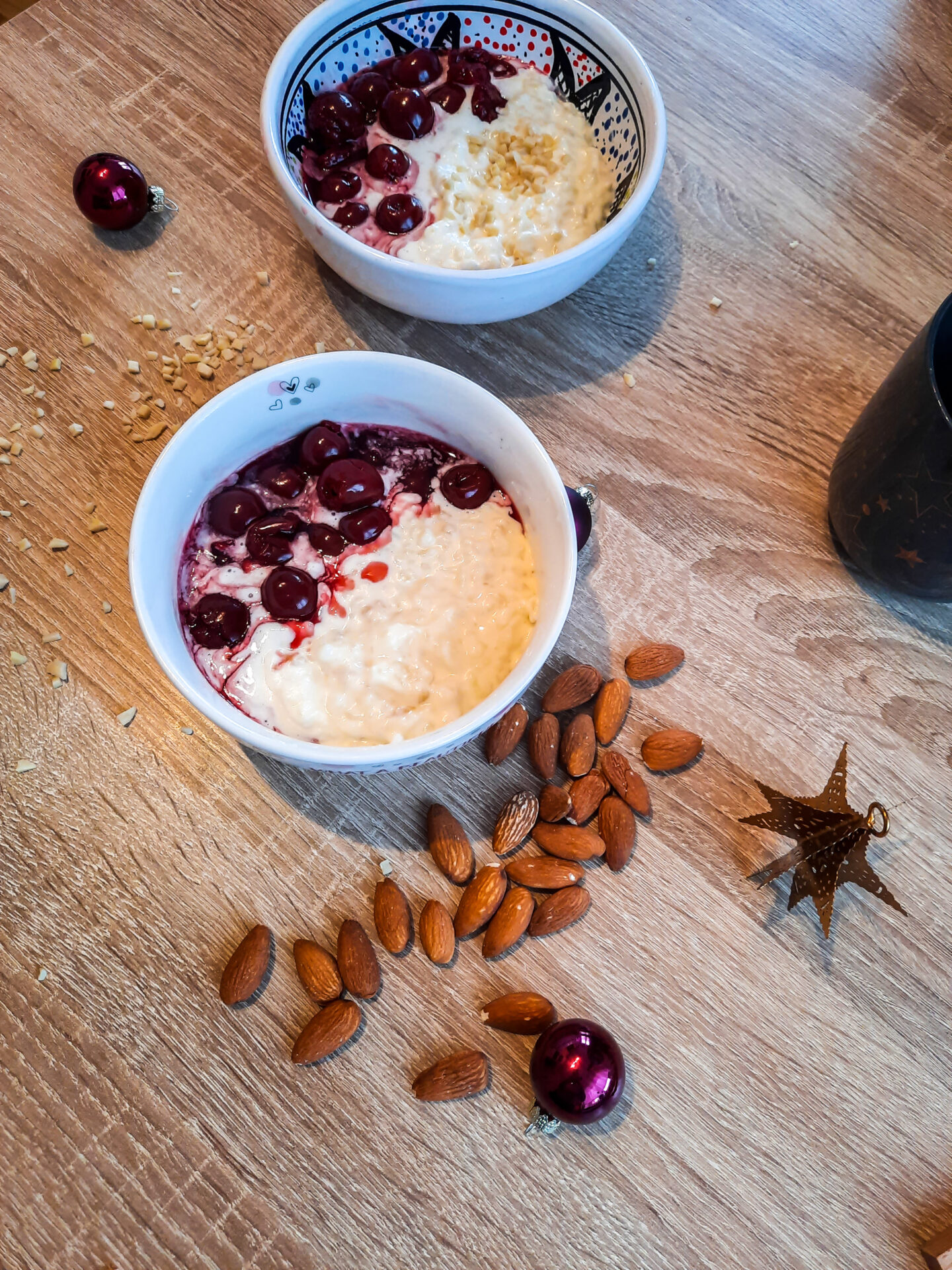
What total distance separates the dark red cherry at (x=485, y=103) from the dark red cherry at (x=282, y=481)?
48 cm

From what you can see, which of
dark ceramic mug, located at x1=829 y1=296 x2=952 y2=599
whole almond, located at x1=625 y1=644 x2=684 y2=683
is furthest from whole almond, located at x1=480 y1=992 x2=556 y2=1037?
dark ceramic mug, located at x1=829 y1=296 x2=952 y2=599

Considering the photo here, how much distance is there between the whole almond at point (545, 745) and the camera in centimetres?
91

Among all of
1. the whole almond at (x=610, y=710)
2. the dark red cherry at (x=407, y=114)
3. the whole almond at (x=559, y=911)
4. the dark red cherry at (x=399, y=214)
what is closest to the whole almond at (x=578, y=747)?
the whole almond at (x=610, y=710)

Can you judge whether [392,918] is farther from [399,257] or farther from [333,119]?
[333,119]

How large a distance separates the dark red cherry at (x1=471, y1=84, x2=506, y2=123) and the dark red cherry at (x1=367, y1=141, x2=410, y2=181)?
11cm

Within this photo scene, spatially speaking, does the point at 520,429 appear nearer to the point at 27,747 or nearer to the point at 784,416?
the point at 784,416

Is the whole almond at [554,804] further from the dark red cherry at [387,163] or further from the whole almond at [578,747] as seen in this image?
the dark red cherry at [387,163]

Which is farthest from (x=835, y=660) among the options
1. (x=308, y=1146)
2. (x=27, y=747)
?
(x=27, y=747)

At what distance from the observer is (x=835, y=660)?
965mm

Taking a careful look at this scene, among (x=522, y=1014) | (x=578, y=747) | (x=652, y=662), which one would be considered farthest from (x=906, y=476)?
(x=522, y=1014)

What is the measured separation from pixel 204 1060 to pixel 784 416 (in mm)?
882

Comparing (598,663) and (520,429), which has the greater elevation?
(520,429)

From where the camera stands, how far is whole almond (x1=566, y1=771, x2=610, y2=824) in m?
0.90

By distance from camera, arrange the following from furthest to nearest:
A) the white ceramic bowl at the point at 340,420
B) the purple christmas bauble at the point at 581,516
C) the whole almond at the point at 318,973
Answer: the purple christmas bauble at the point at 581,516 < the whole almond at the point at 318,973 < the white ceramic bowl at the point at 340,420
